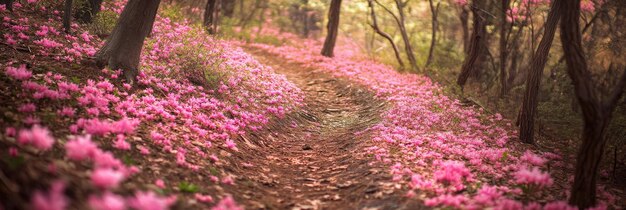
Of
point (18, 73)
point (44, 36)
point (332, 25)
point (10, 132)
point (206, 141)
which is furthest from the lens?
point (332, 25)

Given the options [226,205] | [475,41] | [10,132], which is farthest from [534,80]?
[10,132]

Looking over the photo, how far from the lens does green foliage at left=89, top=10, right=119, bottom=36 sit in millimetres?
11523

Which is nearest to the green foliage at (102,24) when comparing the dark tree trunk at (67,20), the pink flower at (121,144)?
the dark tree trunk at (67,20)

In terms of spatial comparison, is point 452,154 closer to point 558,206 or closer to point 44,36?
point 558,206

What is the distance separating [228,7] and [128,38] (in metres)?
19.1

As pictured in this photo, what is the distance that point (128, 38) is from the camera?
30.0ft

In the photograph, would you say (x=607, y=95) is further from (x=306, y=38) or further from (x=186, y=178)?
(x=306, y=38)

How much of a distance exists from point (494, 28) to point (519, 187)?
47.7ft

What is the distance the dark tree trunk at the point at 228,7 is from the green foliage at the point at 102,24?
15.9 metres

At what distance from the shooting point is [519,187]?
6.64m

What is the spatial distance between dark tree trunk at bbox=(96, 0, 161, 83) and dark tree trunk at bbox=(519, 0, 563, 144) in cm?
940

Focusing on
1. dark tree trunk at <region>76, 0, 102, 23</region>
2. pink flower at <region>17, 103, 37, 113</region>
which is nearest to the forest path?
→ pink flower at <region>17, 103, 37, 113</region>

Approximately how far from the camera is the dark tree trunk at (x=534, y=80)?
9764mm

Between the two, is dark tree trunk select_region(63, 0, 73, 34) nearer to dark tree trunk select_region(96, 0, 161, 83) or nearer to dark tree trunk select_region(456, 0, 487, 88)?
dark tree trunk select_region(96, 0, 161, 83)
